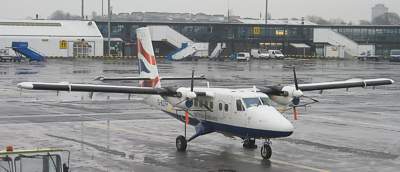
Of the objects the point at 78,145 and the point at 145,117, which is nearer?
the point at 78,145

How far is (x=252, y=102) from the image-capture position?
24.4 m

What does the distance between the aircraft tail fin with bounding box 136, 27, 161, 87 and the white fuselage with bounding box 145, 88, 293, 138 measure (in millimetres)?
2590

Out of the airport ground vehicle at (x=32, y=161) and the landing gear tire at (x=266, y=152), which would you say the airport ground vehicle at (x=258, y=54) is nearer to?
the landing gear tire at (x=266, y=152)

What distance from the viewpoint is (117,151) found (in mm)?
25656

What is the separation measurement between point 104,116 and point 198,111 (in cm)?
1172

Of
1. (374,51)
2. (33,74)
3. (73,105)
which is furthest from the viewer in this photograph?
(374,51)

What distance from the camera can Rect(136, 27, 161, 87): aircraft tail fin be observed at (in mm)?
29906

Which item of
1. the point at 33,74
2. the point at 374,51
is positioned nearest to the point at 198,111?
the point at 33,74

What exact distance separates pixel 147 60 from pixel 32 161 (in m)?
16.7

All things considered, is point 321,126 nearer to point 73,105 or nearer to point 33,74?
point 73,105

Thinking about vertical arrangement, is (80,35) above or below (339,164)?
above

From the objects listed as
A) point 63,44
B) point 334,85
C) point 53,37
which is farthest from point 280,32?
point 334,85

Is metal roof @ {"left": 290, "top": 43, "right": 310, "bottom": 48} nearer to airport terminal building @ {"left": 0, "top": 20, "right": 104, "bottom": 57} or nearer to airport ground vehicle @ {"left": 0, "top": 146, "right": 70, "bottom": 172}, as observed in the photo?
airport terminal building @ {"left": 0, "top": 20, "right": 104, "bottom": 57}

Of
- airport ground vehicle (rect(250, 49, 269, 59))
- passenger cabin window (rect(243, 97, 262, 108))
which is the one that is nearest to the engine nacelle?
passenger cabin window (rect(243, 97, 262, 108))
